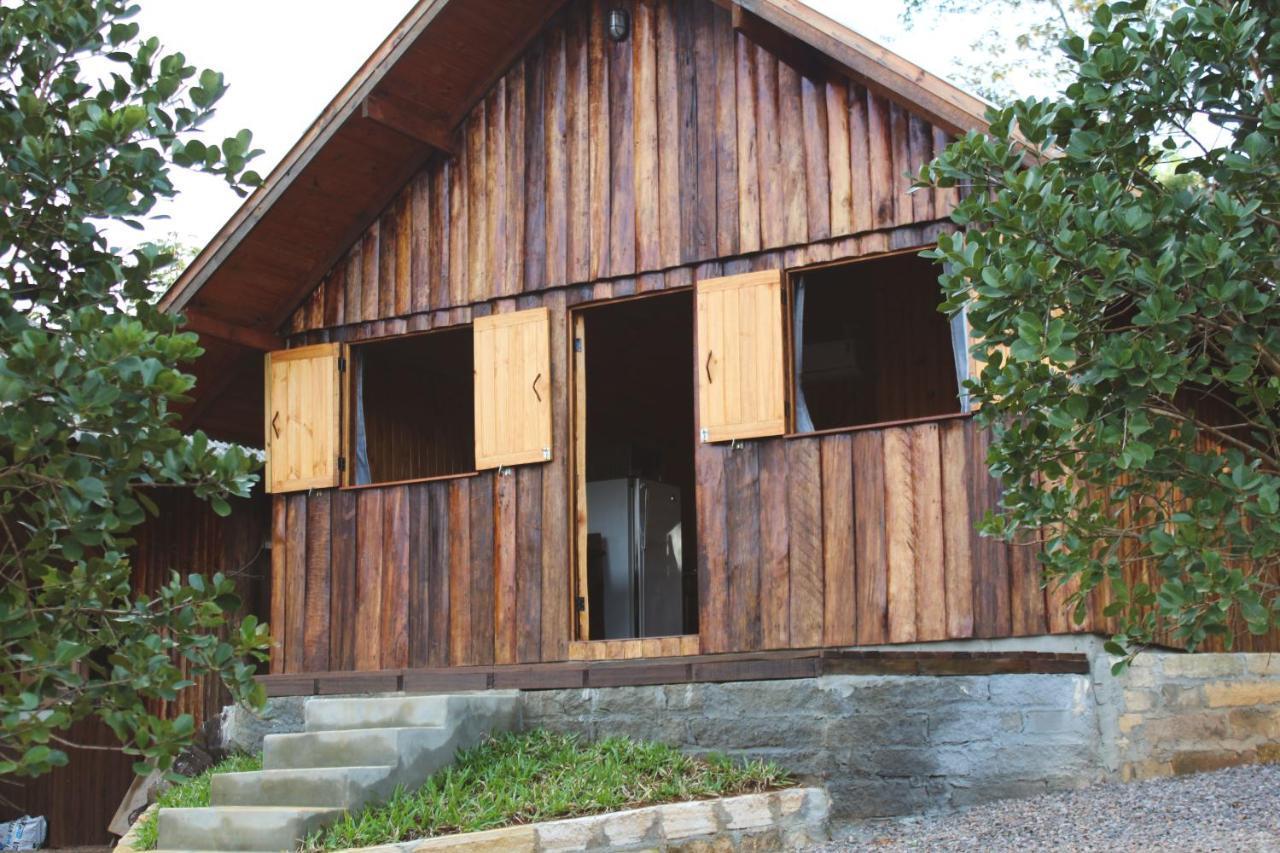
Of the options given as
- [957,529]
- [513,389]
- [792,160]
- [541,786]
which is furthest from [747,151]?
[541,786]

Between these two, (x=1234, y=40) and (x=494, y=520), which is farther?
(x=494, y=520)

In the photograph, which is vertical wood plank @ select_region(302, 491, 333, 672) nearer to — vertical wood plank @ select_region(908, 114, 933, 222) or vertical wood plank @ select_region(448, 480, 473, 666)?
vertical wood plank @ select_region(448, 480, 473, 666)

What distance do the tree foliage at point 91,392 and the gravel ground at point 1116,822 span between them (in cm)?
410

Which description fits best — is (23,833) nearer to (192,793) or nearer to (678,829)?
(192,793)

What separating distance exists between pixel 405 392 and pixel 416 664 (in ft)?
9.07

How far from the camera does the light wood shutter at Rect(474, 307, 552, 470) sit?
31.1ft

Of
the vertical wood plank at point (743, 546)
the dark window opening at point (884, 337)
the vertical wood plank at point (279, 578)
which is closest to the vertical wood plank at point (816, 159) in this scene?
the vertical wood plank at point (743, 546)

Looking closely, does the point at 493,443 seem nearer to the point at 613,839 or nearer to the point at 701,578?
the point at 701,578

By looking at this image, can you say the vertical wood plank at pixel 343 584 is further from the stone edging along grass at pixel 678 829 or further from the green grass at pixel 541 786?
the stone edging along grass at pixel 678 829

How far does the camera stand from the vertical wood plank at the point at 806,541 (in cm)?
846

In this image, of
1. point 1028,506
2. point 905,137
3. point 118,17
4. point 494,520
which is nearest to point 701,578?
point 494,520

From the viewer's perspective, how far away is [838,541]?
27.7 feet

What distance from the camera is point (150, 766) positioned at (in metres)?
3.77

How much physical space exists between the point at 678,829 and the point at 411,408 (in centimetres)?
537
